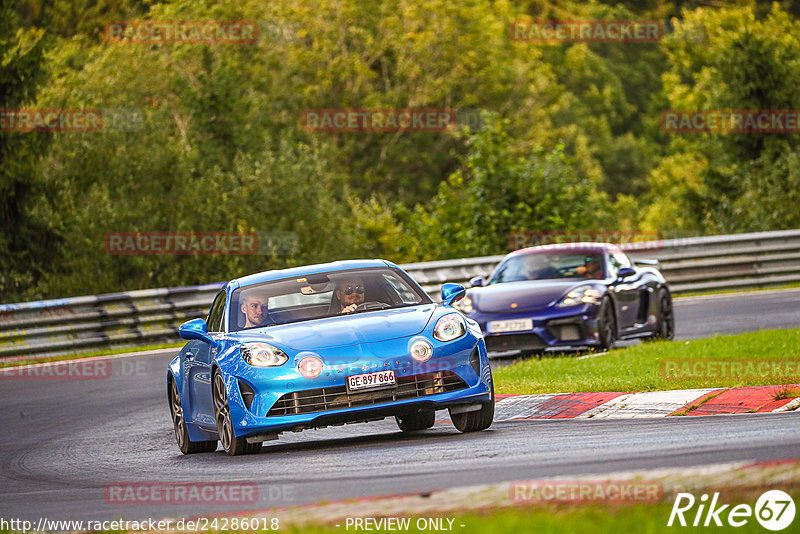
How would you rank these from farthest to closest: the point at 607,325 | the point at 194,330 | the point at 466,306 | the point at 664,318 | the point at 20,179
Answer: the point at 20,179, the point at 664,318, the point at 466,306, the point at 607,325, the point at 194,330

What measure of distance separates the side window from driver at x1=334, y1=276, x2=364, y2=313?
0.95 metres

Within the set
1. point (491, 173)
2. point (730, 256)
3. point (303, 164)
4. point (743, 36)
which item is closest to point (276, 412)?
point (730, 256)

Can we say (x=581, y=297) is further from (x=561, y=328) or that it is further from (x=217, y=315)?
(x=217, y=315)

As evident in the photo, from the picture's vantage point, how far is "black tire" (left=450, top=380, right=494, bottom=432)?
10492 millimetres

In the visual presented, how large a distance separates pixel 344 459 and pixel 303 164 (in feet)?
94.2

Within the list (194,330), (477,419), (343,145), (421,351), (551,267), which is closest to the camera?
(421,351)

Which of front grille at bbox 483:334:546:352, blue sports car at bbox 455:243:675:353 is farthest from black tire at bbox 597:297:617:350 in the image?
front grille at bbox 483:334:546:352

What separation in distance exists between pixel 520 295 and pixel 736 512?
11.6 metres

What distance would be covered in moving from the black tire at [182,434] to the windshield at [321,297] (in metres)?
1.10

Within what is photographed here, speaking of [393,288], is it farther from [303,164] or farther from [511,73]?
[511,73]

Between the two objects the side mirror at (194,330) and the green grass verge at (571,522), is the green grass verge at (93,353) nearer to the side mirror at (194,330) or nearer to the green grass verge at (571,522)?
the side mirror at (194,330)

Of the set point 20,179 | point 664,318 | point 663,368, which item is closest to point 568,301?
point 664,318

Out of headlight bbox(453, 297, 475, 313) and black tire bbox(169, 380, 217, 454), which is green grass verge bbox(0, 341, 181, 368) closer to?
headlight bbox(453, 297, 475, 313)

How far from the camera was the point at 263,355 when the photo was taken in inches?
397
